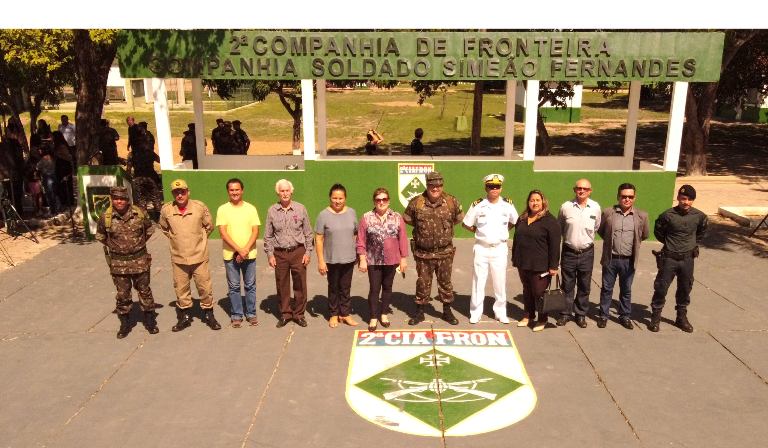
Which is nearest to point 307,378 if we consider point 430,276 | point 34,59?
point 430,276

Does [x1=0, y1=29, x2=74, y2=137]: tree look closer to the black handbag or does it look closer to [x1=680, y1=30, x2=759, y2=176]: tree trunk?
the black handbag

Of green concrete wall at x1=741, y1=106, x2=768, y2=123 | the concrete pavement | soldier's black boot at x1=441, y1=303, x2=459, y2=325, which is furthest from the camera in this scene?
green concrete wall at x1=741, y1=106, x2=768, y2=123

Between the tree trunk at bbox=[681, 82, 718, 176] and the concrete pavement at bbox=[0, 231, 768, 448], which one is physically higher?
the tree trunk at bbox=[681, 82, 718, 176]

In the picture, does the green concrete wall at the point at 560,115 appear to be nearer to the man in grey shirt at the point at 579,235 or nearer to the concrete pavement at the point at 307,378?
the concrete pavement at the point at 307,378

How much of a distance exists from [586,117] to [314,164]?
35.3m

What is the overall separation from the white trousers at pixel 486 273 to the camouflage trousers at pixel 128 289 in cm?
394

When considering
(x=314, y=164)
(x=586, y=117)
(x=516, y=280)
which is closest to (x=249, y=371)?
(x=516, y=280)

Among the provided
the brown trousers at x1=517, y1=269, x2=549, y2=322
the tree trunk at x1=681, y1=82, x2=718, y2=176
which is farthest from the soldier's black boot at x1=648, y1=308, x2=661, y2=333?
the tree trunk at x1=681, y1=82, x2=718, y2=176

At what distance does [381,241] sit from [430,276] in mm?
841

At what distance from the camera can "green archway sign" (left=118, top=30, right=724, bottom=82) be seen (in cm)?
1084

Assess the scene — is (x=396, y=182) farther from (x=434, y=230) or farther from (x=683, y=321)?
(x=683, y=321)

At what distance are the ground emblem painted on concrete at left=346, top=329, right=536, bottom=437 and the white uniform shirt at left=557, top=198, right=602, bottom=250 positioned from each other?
1383mm

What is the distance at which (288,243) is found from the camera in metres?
7.29
